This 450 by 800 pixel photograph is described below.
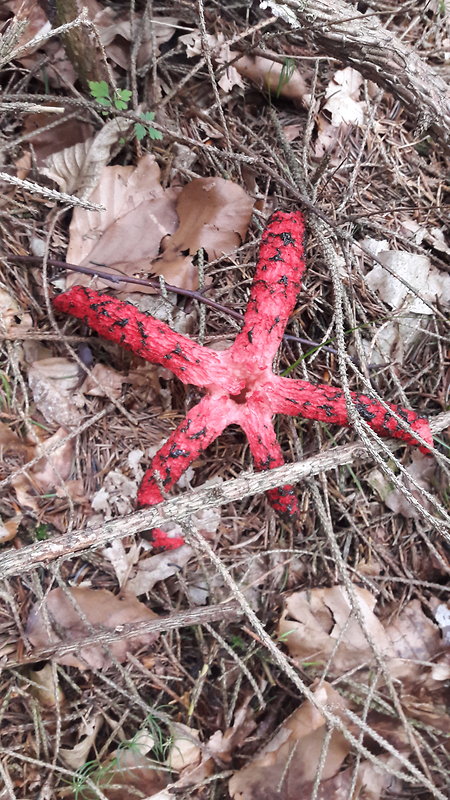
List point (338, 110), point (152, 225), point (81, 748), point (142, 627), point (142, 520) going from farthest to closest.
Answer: point (338, 110) < point (152, 225) < point (81, 748) < point (142, 627) < point (142, 520)

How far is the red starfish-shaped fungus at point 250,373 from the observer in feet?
8.61

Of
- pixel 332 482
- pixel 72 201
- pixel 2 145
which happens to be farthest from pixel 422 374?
pixel 2 145

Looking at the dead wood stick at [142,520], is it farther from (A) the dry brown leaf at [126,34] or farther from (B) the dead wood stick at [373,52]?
(A) the dry brown leaf at [126,34]

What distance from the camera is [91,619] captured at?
2.78m

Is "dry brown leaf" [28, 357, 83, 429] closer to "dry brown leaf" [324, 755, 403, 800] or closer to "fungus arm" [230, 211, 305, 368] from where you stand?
"fungus arm" [230, 211, 305, 368]

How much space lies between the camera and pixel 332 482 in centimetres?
307

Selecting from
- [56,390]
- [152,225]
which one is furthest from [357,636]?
[152,225]

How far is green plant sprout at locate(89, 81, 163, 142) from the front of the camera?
110 inches

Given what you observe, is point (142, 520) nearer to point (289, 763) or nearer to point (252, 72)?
point (289, 763)

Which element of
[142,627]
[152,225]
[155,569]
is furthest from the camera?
[152,225]

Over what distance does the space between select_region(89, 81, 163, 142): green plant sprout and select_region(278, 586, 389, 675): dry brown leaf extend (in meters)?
2.38

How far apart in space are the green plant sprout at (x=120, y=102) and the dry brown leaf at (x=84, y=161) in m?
0.09

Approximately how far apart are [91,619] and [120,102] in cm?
244

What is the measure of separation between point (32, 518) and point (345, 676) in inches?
66.2
